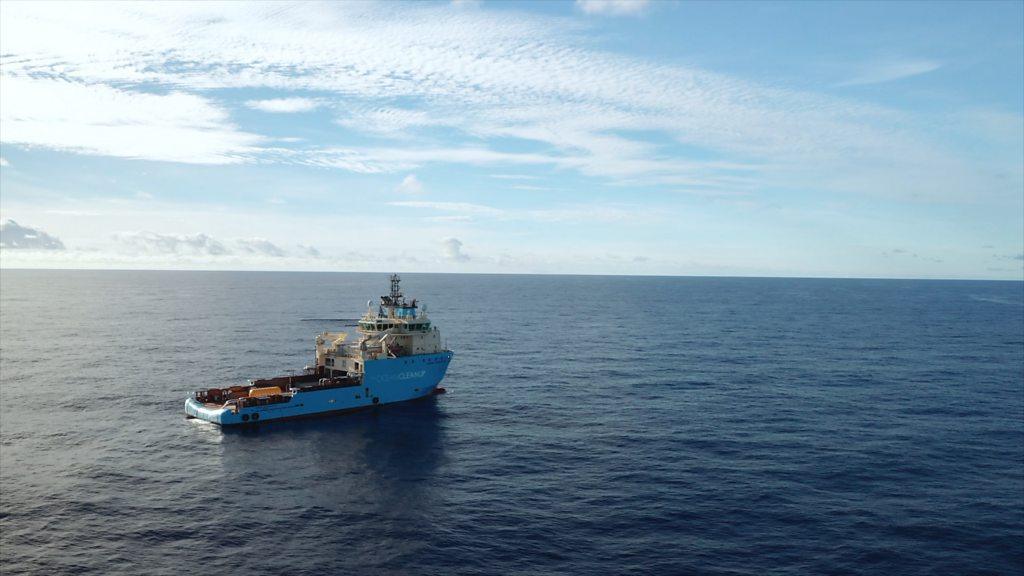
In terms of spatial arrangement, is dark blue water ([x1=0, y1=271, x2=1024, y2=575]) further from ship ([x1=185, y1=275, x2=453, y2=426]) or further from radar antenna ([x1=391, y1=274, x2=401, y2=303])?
radar antenna ([x1=391, y1=274, x2=401, y2=303])

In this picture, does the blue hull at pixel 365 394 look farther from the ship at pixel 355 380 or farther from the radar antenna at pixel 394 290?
the radar antenna at pixel 394 290

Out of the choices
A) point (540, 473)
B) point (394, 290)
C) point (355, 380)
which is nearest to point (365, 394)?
point (355, 380)

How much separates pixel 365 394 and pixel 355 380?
2.26m

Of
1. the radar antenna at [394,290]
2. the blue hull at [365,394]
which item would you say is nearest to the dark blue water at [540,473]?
the blue hull at [365,394]

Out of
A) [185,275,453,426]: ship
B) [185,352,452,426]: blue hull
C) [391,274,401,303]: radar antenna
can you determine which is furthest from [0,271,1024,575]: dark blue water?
[391,274,401,303]: radar antenna

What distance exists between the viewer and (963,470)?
5462 cm

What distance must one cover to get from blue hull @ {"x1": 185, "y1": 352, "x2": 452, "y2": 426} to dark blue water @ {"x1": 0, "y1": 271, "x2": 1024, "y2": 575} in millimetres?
1843

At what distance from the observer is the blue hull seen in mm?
68938

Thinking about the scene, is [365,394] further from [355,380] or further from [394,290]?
[394,290]

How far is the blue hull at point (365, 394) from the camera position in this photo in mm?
68938

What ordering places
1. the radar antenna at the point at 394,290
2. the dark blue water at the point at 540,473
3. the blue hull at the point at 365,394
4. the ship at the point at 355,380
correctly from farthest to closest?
1. the radar antenna at the point at 394,290
2. the ship at the point at 355,380
3. the blue hull at the point at 365,394
4. the dark blue water at the point at 540,473

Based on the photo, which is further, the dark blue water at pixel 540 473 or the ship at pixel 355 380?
the ship at pixel 355 380

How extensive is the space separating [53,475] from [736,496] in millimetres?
59065

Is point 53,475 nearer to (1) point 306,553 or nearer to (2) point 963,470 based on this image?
(1) point 306,553
